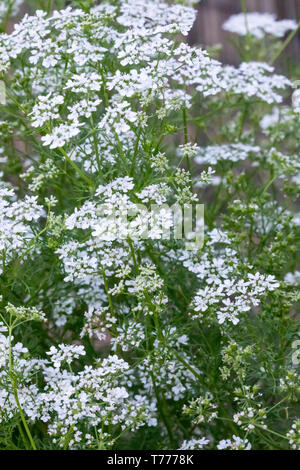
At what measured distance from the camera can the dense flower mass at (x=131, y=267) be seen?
4.73ft

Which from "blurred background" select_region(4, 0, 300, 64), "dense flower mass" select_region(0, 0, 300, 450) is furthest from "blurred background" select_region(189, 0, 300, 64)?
"dense flower mass" select_region(0, 0, 300, 450)

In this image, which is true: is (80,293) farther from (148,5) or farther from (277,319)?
(148,5)

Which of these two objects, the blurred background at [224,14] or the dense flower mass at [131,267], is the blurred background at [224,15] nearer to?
the blurred background at [224,14]

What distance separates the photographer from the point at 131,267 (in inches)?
66.4

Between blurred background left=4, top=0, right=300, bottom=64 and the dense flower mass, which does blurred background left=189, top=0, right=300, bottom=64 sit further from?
the dense flower mass

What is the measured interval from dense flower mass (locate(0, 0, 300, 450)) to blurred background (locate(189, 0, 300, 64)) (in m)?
2.34

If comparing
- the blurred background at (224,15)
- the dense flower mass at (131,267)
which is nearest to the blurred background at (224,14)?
the blurred background at (224,15)

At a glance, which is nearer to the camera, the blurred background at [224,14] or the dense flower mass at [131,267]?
the dense flower mass at [131,267]

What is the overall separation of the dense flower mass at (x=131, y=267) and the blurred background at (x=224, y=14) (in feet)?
7.67

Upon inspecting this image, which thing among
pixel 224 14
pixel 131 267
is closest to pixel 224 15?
pixel 224 14

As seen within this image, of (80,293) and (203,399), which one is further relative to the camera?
(80,293)

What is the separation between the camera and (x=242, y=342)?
1577 millimetres
